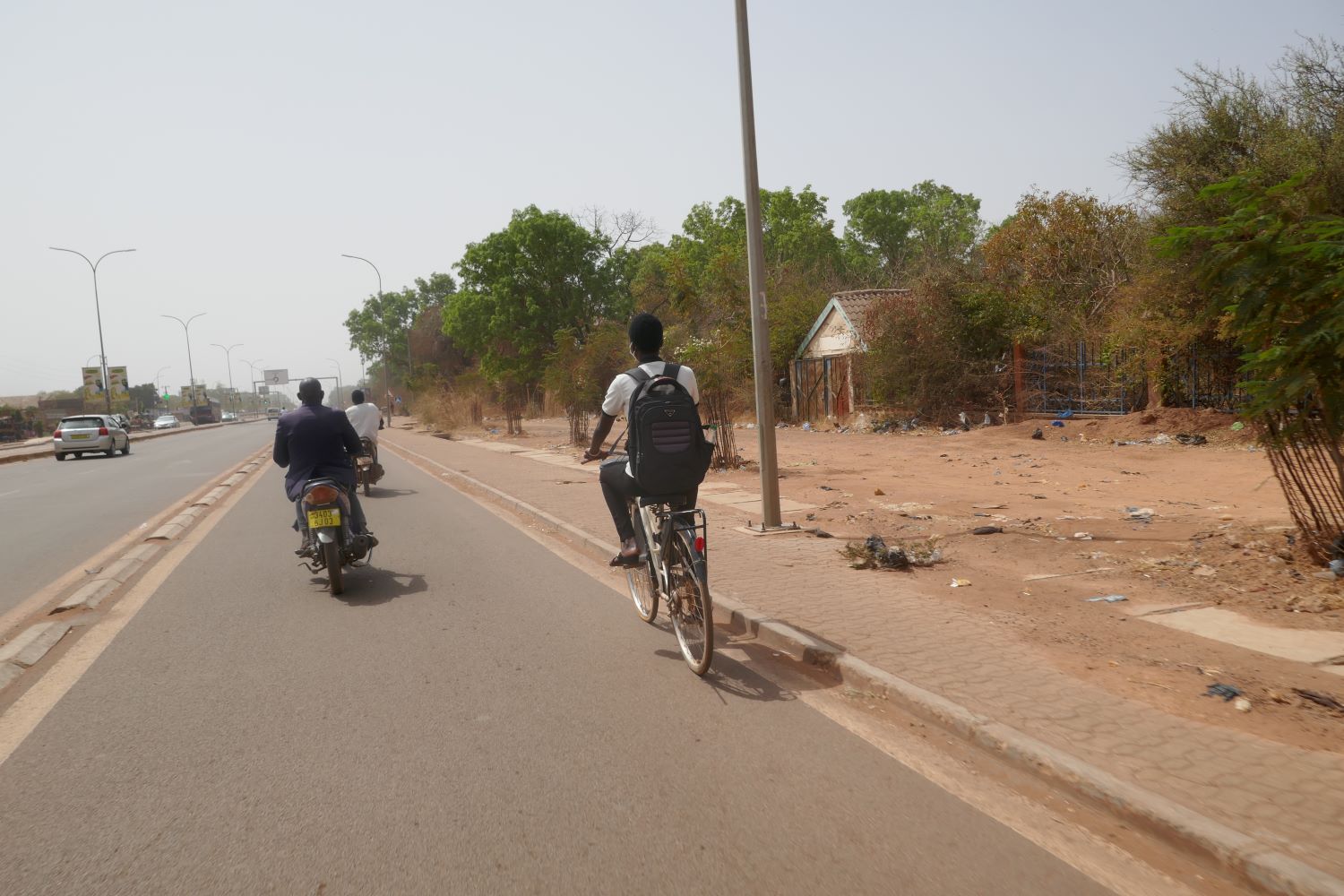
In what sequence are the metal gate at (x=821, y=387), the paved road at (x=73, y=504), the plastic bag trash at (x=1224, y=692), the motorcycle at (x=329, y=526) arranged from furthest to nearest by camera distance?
the metal gate at (x=821, y=387)
the paved road at (x=73, y=504)
the motorcycle at (x=329, y=526)
the plastic bag trash at (x=1224, y=692)

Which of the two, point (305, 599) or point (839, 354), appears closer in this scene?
point (305, 599)

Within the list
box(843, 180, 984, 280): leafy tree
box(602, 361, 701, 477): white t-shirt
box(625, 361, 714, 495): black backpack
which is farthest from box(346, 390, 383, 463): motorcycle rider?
box(843, 180, 984, 280): leafy tree

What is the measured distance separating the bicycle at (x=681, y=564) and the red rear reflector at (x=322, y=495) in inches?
118

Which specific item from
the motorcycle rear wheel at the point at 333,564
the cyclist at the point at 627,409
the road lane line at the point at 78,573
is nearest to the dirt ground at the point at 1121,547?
the cyclist at the point at 627,409

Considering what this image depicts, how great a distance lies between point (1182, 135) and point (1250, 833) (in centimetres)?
2004

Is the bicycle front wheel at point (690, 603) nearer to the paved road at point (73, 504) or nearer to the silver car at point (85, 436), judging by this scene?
the paved road at point (73, 504)

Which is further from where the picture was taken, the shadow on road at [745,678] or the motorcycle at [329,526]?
the motorcycle at [329,526]

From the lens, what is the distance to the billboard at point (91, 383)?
96250 millimetres

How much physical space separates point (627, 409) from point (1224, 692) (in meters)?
3.46

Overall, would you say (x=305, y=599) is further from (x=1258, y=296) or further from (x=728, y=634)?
(x=1258, y=296)

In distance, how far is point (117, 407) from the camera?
338ft

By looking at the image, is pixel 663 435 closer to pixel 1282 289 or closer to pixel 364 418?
pixel 1282 289

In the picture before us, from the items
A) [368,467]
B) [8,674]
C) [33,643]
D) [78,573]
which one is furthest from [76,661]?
[368,467]

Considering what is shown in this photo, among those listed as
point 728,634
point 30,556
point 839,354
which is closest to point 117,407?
point 839,354
